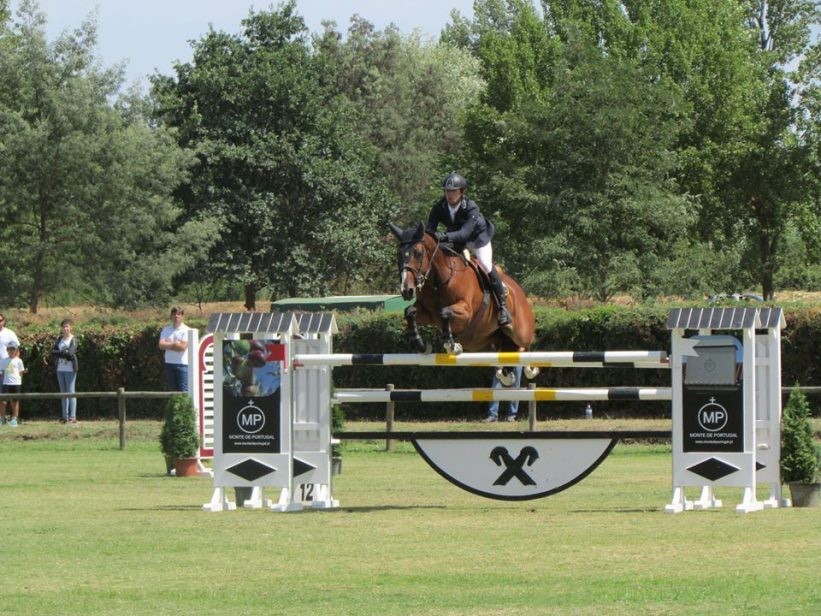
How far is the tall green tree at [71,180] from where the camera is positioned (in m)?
37.5

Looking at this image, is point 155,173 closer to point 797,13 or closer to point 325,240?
point 325,240

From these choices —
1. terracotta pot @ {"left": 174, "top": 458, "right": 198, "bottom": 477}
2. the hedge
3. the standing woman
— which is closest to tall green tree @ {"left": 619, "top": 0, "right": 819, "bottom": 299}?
the hedge

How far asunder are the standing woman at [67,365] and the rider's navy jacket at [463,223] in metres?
13.1

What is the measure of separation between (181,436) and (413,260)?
223 inches

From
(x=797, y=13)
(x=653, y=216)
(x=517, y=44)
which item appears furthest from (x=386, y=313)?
(x=797, y=13)

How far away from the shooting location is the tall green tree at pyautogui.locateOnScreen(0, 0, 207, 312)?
37469 mm

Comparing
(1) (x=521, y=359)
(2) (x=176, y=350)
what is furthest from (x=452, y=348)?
(2) (x=176, y=350)

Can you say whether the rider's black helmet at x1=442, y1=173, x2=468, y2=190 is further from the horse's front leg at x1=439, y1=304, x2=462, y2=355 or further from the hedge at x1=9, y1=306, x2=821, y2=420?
the hedge at x1=9, y1=306, x2=821, y2=420

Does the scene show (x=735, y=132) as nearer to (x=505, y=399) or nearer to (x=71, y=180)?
(x=71, y=180)

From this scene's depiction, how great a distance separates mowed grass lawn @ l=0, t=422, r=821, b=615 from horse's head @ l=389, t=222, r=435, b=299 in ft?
6.14

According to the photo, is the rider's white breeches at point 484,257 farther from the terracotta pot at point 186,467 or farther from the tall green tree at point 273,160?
the tall green tree at point 273,160

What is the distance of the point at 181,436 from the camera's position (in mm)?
16375

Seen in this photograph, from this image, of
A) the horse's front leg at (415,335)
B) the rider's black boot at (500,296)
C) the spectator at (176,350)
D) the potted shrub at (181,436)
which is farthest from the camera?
the spectator at (176,350)

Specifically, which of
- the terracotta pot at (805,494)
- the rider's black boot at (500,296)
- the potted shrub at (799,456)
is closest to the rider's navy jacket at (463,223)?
the rider's black boot at (500,296)
